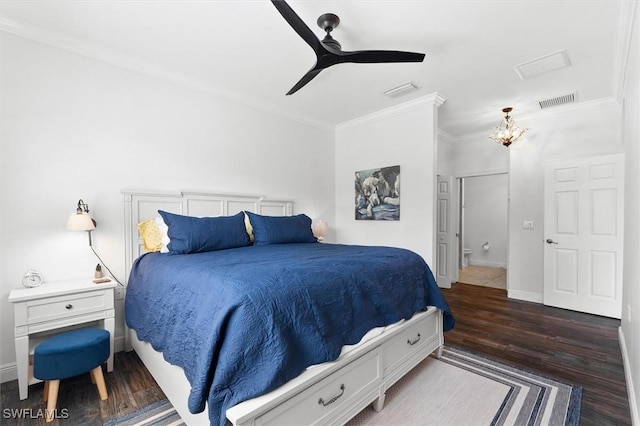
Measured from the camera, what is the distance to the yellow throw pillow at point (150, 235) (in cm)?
251

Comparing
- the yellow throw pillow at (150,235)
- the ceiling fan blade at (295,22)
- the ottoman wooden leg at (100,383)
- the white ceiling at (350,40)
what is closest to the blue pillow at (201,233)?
the yellow throw pillow at (150,235)

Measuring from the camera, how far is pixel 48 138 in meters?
2.26

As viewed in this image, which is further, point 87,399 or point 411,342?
point 411,342

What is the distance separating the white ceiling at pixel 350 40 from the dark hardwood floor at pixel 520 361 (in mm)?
2640

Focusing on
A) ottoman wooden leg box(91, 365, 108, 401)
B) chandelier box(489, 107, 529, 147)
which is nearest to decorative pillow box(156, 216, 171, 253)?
ottoman wooden leg box(91, 365, 108, 401)

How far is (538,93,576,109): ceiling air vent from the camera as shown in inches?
134

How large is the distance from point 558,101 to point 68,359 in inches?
211

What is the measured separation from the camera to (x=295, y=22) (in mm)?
1662

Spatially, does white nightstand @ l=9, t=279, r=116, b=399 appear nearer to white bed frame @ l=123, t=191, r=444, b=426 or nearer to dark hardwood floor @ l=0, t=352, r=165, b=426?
dark hardwood floor @ l=0, t=352, r=165, b=426

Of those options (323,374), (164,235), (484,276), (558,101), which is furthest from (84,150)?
(484,276)

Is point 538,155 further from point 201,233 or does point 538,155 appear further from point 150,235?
point 150,235

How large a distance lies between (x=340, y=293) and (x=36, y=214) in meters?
2.43

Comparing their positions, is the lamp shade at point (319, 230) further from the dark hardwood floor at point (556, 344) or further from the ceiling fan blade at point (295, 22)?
the ceiling fan blade at point (295, 22)

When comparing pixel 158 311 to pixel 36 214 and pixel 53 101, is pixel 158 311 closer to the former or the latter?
pixel 36 214
